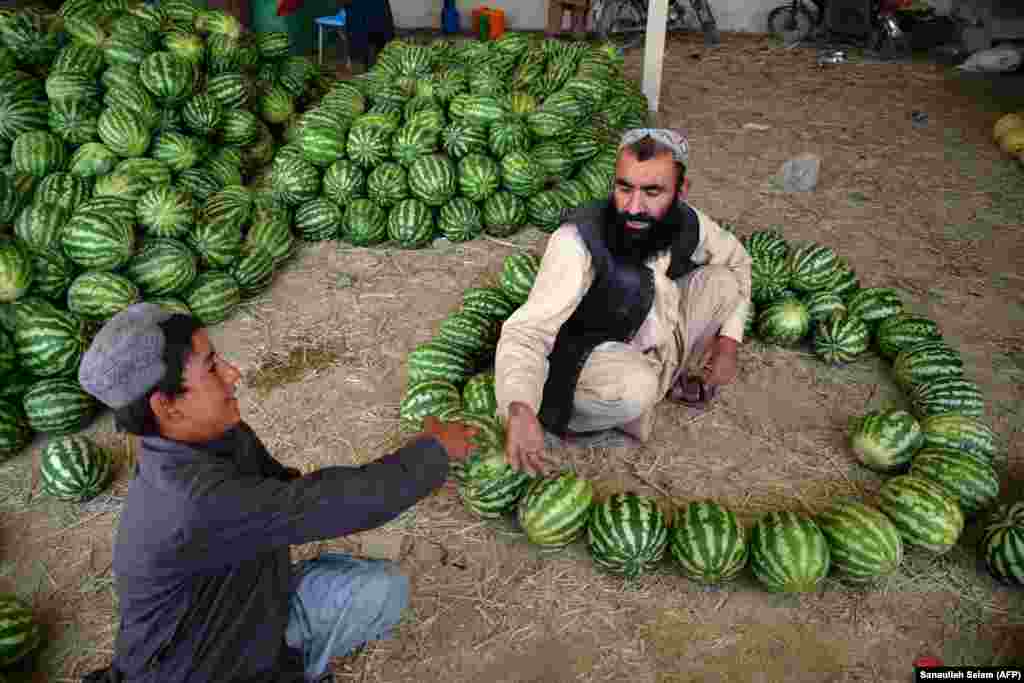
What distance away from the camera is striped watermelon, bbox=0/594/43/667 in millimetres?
2566

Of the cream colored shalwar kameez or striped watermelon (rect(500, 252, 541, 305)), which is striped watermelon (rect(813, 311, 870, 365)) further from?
striped watermelon (rect(500, 252, 541, 305))

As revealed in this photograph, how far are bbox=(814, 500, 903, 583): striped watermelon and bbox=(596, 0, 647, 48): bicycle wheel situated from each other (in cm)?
1018

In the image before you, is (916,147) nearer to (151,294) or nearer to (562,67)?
(562,67)

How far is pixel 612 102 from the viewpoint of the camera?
6266 mm

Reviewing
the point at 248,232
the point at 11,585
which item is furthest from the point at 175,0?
the point at 11,585

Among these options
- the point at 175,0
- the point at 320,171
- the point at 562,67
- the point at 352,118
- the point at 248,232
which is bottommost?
the point at 248,232

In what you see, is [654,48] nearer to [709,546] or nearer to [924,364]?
[924,364]

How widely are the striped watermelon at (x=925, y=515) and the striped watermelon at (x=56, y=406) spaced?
3830 millimetres

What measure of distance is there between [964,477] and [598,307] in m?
1.73

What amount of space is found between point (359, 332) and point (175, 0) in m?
3.55

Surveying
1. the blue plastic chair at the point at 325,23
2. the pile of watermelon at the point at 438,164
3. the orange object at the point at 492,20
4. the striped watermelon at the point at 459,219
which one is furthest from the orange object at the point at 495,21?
the striped watermelon at the point at 459,219

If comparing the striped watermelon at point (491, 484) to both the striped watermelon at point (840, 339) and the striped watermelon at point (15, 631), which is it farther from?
the striped watermelon at point (840, 339)

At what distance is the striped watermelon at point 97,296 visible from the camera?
403 centimetres

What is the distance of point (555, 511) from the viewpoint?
3.00 meters
